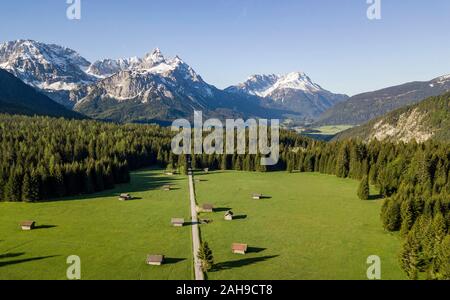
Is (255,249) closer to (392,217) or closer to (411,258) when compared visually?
(411,258)

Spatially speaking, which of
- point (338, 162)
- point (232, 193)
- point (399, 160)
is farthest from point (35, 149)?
point (399, 160)

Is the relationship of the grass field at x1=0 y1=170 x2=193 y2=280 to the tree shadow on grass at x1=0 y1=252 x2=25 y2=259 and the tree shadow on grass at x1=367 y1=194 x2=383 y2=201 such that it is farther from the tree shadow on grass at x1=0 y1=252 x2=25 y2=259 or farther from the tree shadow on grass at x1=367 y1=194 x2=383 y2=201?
the tree shadow on grass at x1=367 y1=194 x2=383 y2=201

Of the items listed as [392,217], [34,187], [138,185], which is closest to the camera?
[392,217]

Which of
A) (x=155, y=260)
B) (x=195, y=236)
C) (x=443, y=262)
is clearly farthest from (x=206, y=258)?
(x=443, y=262)

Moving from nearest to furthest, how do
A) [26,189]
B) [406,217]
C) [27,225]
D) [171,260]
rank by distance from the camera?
[171,260] → [406,217] → [27,225] → [26,189]

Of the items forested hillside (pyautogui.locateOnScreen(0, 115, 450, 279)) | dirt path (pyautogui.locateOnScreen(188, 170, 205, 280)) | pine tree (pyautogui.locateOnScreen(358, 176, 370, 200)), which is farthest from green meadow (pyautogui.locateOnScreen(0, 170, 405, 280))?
forested hillside (pyautogui.locateOnScreen(0, 115, 450, 279))
